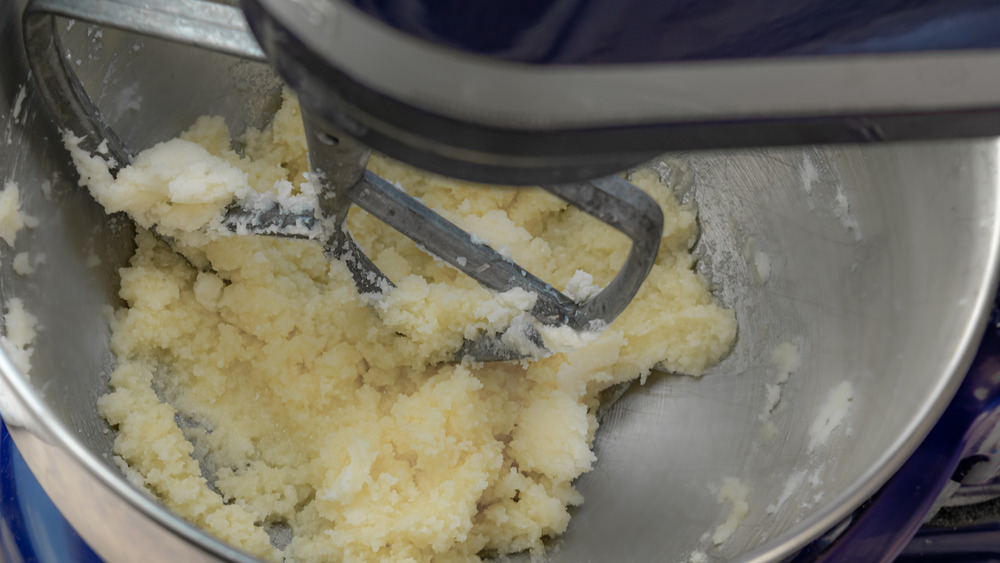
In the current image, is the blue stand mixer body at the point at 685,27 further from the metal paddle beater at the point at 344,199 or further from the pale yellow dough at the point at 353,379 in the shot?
the pale yellow dough at the point at 353,379

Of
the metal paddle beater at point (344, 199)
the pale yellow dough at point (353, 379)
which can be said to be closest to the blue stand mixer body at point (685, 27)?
the metal paddle beater at point (344, 199)

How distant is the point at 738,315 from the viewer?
94 centimetres

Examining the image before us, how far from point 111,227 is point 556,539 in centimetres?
59

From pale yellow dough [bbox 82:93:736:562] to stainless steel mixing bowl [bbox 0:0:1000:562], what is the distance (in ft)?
0.13

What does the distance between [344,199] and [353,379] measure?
0.76ft

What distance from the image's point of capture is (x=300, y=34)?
39 cm

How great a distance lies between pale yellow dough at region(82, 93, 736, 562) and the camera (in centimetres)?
80

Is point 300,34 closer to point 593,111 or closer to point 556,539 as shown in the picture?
point 593,111

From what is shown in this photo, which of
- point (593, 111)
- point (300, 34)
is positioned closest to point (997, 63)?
point (593, 111)

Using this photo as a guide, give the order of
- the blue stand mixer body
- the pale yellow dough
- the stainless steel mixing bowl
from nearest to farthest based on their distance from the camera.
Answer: the blue stand mixer body → the stainless steel mixing bowl → the pale yellow dough

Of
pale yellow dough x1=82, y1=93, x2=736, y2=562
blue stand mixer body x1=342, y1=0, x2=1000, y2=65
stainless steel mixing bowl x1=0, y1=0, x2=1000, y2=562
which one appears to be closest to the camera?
blue stand mixer body x1=342, y1=0, x2=1000, y2=65

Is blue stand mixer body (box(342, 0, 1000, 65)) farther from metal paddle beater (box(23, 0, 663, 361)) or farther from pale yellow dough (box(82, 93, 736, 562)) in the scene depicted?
pale yellow dough (box(82, 93, 736, 562))

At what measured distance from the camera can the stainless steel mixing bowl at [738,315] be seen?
0.62 metres

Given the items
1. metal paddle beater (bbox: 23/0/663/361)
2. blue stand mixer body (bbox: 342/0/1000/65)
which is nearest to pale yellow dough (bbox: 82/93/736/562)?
metal paddle beater (bbox: 23/0/663/361)
